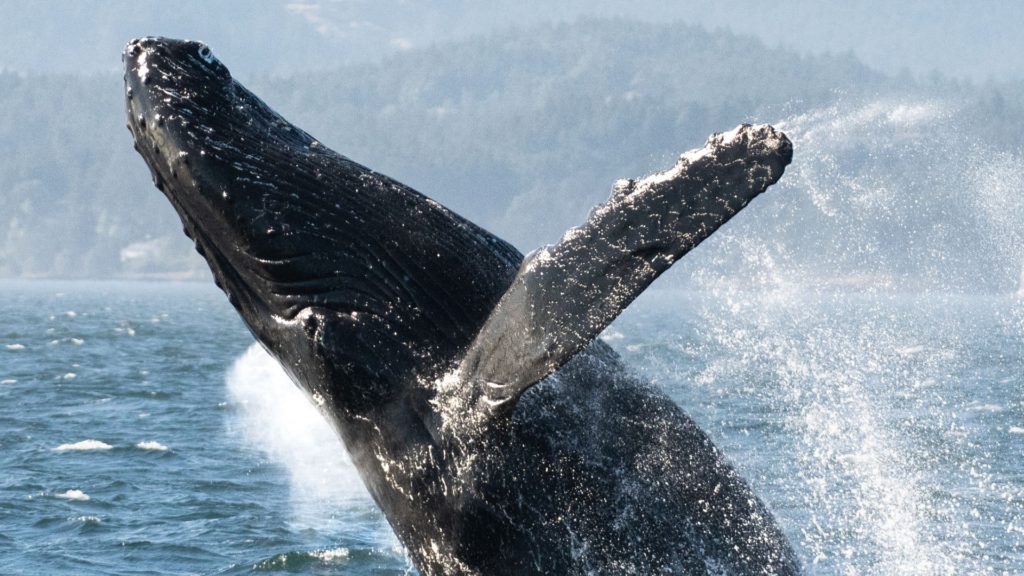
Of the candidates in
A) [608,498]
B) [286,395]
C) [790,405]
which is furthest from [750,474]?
[286,395]

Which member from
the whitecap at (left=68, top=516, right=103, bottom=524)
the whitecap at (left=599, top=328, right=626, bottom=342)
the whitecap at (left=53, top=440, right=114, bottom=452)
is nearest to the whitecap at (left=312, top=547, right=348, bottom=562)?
the whitecap at (left=68, top=516, right=103, bottom=524)

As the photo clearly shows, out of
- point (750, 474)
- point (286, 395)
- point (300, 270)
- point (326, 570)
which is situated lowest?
point (300, 270)

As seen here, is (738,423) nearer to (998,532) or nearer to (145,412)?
(998,532)

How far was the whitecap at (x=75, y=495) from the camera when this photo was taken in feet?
50.1

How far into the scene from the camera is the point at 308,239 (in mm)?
5082

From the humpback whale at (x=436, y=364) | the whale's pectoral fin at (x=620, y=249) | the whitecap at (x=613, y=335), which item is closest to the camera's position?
the whale's pectoral fin at (x=620, y=249)

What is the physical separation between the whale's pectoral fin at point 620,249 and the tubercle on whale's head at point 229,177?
1091 mm

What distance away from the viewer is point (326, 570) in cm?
1170

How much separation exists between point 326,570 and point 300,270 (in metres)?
7.26

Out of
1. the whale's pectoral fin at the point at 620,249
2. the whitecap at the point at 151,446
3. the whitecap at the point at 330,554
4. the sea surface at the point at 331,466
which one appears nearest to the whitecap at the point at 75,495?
the sea surface at the point at 331,466

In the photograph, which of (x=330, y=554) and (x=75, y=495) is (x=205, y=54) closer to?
(x=330, y=554)

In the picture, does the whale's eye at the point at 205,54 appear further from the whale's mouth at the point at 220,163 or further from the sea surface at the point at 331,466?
the sea surface at the point at 331,466

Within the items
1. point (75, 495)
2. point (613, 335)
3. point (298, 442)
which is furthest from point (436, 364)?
point (613, 335)

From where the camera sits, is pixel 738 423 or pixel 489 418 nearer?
pixel 489 418
